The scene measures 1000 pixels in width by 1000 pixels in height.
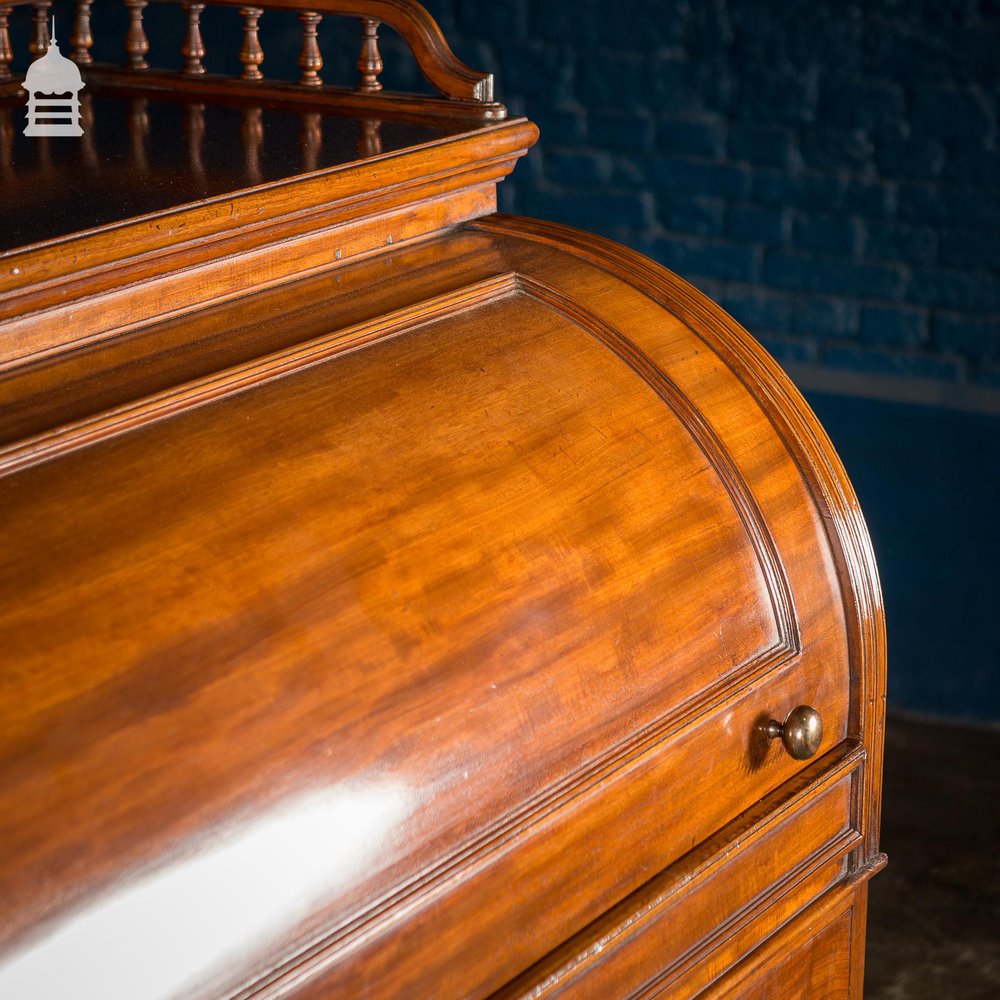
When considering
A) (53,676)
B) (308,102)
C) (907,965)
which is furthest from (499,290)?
(907,965)

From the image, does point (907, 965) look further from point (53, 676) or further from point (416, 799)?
point (53, 676)

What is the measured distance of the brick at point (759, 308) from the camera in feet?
11.7

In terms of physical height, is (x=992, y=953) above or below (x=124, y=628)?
below

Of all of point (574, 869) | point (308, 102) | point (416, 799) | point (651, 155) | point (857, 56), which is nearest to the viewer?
point (416, 799)

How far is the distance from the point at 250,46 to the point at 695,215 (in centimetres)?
208

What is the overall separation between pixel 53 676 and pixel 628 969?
2.02ft

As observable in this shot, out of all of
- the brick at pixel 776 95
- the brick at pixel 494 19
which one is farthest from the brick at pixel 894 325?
the brick at pixel 494 19

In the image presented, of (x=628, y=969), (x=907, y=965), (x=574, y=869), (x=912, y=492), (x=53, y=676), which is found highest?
(x=53, y=676)

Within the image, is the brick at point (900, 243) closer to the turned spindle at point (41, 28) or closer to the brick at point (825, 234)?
the brick at point (825, 234)

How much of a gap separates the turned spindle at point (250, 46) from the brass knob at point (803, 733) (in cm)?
99

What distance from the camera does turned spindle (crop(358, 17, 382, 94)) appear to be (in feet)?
5.38


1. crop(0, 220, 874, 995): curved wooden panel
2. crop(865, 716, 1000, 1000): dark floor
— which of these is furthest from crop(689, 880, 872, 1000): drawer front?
crop(865, 716, 1000, 1000): dark floor

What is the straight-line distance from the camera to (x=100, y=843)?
864 mm

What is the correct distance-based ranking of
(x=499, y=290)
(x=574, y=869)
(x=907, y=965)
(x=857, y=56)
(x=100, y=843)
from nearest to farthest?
(x=100, y=843) < (x=574, y=869) < (x=499, y=290) < (x=907, y=965) < (x=857, y=56)
